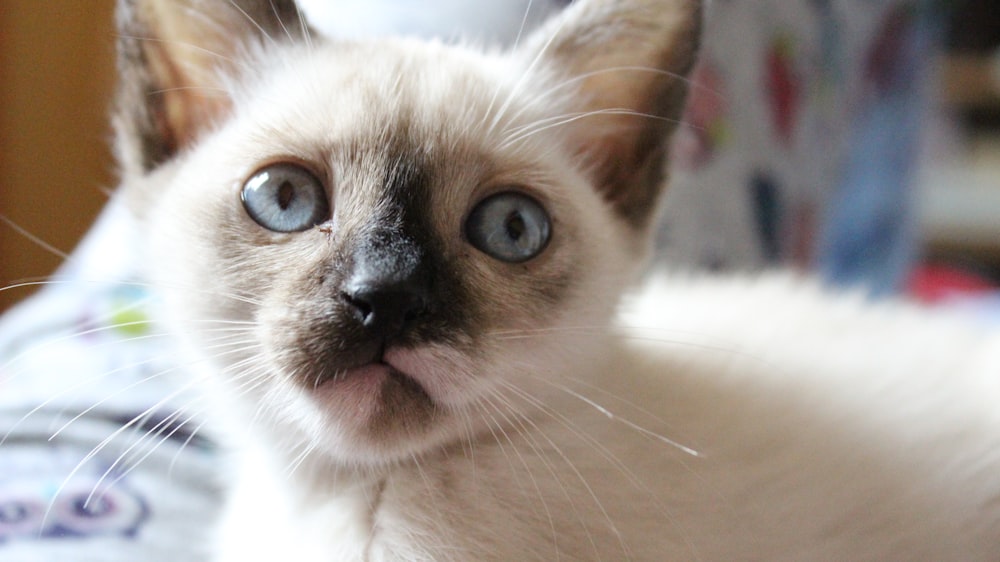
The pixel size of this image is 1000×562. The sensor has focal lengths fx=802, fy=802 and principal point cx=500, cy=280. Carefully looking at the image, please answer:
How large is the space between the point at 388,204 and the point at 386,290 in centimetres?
10

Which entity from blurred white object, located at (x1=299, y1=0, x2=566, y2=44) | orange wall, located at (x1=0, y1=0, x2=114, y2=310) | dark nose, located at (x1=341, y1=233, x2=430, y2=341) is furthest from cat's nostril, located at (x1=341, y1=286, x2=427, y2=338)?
orange wall, located at (x1=0, y1=0, x2=114, y2=310)

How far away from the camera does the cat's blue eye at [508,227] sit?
2.40 feet

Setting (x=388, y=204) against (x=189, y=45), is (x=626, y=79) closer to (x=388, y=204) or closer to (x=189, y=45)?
(x=388, y=204)

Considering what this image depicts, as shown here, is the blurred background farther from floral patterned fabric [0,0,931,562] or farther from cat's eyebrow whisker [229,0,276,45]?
cat's eyebrow whisker [229,0,276,45]

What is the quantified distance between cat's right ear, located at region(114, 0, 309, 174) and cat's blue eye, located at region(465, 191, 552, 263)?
0.31m

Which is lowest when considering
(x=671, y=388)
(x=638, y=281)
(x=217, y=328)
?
(x=217, y=328)

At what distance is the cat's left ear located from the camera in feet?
2.81

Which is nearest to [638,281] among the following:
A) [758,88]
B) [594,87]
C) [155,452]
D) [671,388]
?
[671,388]

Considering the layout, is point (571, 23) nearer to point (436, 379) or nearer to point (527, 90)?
point (527, 90)

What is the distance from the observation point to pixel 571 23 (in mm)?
872

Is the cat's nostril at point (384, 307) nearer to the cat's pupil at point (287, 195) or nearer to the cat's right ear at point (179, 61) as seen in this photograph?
the cat's pupil at point (287, 195)

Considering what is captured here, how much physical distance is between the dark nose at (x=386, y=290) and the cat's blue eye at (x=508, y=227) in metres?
0.11

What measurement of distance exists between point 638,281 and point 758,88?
0.82 meters

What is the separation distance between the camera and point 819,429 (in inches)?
36.0
